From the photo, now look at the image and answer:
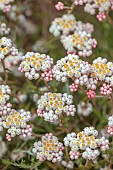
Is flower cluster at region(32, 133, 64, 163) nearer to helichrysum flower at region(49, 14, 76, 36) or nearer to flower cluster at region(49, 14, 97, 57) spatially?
flower cluster at region(49, 14, 97, 57)

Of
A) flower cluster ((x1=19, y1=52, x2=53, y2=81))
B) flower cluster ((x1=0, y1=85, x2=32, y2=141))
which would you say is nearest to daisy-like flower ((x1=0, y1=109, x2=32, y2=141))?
flower cluster ((x1=0, y1=85, x2=32, y2=141))

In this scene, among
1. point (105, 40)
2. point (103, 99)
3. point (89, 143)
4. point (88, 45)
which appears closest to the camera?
point (89, 143)

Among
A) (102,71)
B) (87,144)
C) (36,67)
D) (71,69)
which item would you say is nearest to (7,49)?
(36,67)

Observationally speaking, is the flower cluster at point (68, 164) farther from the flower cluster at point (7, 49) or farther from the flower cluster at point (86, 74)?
the flower cluster at point (7, 49)

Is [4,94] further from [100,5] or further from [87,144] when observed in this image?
[100,5]

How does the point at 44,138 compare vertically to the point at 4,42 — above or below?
below

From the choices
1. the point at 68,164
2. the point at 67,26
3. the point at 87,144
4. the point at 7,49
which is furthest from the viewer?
the point at 67,26

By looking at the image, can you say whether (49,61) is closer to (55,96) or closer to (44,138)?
(55,96)

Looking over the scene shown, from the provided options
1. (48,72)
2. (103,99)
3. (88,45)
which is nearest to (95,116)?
(103,99)
